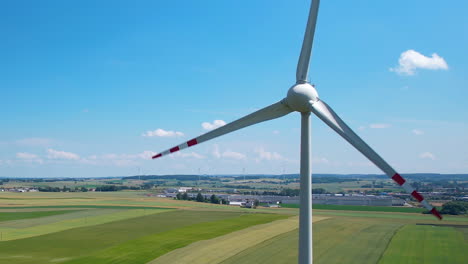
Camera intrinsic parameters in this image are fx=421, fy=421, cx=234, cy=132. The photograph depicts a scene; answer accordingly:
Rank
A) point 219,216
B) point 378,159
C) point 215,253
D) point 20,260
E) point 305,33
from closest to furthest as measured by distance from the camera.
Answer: point 378,159, point 305,33, point 20,260, point 215,253, point 219,216

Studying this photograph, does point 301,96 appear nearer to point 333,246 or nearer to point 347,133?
point 347,133

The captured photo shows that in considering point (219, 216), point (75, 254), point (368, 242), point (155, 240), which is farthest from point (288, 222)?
point (75, 254)

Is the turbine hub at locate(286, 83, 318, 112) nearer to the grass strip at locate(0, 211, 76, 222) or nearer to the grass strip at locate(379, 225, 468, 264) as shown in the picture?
the grass strip at locate(379, 225, 468, 264)

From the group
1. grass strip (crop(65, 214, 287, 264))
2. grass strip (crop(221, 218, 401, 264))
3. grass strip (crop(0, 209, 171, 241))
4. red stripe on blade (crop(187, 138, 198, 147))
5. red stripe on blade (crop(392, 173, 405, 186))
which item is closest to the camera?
red stripe on blade (crop(392, 173, 405, 186))

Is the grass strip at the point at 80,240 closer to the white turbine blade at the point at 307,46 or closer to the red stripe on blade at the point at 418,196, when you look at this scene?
the white turbine blade at the point at 307,46

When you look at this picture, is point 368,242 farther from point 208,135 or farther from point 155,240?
point 208,135

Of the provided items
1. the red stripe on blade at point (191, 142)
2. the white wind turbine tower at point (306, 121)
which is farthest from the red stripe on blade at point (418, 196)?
the red stripe on blade at point (191, 142)

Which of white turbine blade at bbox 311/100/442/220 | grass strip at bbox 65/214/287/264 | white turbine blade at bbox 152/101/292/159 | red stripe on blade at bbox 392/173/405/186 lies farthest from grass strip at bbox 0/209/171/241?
red stripe on blade at bbox 392/173/405/186
